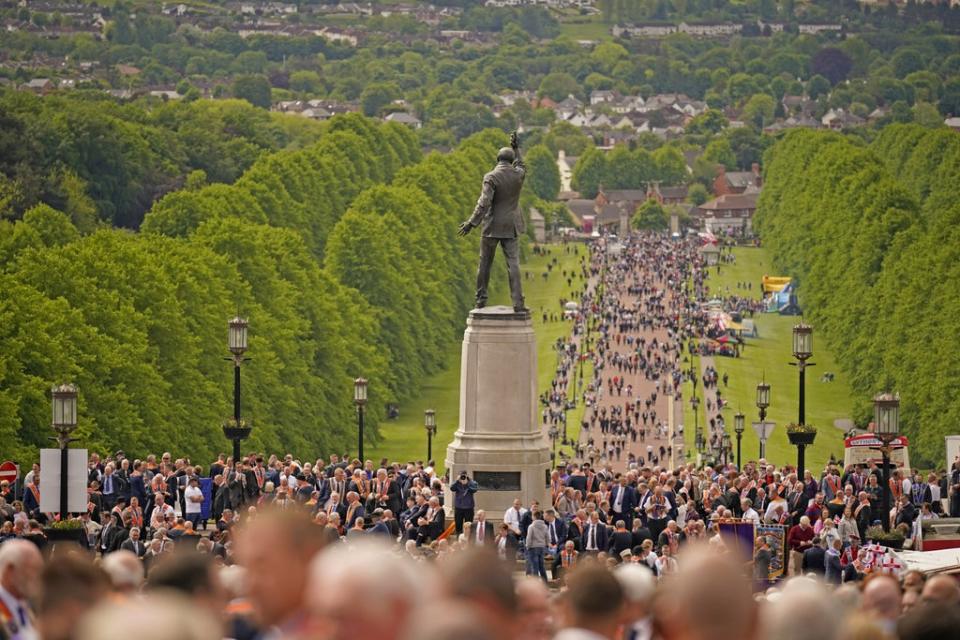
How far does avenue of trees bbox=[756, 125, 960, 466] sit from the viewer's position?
306 ft

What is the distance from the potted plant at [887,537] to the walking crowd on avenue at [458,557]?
0.61 meters

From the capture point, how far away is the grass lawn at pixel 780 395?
343 ft

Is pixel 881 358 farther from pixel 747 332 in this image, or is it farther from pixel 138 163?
pixel 138 163

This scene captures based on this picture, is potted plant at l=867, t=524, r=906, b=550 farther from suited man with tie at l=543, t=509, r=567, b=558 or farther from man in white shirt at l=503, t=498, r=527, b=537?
man in white shirt at l=503, t=498, r=527, b=537

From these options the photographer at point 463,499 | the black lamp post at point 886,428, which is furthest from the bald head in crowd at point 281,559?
the black lamp post at point 886,428

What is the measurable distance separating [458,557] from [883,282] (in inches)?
3965

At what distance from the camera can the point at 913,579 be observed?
2502 cm

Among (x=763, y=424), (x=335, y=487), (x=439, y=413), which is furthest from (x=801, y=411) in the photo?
(x=439, y=413)

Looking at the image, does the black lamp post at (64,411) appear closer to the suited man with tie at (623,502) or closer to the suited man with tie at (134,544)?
the suited man with tie at (134,544)

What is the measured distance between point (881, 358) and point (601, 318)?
6736 centimetres

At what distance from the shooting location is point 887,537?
42.1 m

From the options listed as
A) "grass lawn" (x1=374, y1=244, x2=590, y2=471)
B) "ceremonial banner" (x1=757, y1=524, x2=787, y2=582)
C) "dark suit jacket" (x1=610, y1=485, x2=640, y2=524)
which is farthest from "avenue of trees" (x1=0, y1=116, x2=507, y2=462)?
"ceremonial banner" (x1=757, y1=524, x2=787, y2=582)

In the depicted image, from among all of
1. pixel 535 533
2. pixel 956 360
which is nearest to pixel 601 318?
pixel 956 360

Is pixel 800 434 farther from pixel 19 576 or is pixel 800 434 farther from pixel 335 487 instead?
pixel 19 576
